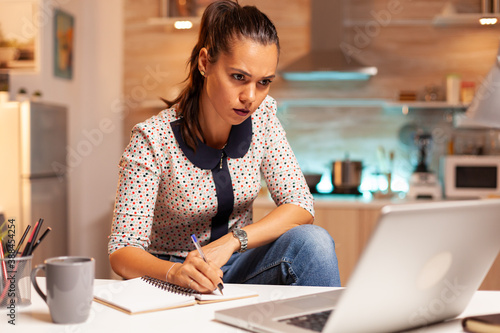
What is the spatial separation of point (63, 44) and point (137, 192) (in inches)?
106

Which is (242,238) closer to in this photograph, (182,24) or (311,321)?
(311,321)

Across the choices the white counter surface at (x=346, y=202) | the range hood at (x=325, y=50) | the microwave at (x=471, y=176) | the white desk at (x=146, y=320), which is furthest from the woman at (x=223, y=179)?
the microwave at (x=471, y=176)

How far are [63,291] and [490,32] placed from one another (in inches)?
144

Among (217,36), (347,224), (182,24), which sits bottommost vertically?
(347,224)

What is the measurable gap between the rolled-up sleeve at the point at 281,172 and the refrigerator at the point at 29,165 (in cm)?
193

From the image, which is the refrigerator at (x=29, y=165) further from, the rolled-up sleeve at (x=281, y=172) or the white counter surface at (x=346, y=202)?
the rolled-up sleeve at (x=281, y=172)

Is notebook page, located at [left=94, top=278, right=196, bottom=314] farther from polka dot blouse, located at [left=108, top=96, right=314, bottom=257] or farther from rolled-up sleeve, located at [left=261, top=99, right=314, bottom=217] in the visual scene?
rolled-up sleeve, located at [left=261, top=99, right=314, bottom=217]

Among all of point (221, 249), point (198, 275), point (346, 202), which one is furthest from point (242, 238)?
point (346, 202)

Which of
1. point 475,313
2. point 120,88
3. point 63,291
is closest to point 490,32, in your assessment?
point 120,88

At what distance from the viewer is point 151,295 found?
0.99 meters

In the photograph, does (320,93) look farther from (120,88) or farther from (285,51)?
(120,88)

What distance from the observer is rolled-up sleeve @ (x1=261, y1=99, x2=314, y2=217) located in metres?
1.61

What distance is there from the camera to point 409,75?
12.6 feet

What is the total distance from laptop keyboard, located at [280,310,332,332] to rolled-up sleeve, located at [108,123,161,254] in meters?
0.64
